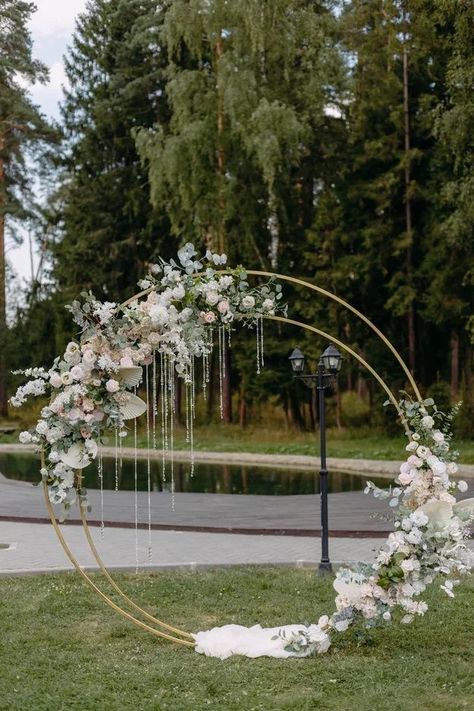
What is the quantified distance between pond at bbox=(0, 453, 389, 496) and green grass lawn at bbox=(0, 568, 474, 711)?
8.80 metres

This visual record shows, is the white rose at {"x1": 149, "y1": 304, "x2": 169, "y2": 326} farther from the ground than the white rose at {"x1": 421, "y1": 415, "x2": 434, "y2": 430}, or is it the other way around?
the white rose at {"x1": 149, "y1": 304, "x2": 169, "y2": 326}

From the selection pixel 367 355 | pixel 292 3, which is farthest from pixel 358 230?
pixel 292 3

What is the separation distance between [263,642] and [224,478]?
1349 centimetres

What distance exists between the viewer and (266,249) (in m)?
31.8

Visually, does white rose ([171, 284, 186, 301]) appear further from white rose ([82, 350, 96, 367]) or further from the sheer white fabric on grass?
the sheer white fabric on grass

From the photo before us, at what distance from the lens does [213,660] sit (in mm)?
6062

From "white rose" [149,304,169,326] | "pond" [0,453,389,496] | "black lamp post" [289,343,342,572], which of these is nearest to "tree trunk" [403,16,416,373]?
"pond" [0,453,389,496]

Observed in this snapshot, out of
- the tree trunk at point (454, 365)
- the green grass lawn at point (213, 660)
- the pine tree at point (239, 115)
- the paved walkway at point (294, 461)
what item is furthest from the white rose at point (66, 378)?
the tree trunk at point (454, 365)

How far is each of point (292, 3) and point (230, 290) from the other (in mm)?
23554

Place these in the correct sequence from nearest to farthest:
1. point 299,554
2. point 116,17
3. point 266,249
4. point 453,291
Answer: point 299,554 → point 453,291 → point 266,249 → point 116,17

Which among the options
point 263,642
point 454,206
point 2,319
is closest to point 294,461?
point 454,206

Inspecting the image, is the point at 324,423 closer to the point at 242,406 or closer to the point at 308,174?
the point at 242,406

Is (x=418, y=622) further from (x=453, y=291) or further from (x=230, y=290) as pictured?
(x=453, y=291)

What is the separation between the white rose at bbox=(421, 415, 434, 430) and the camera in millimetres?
6520
